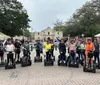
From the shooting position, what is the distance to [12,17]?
63094 mm

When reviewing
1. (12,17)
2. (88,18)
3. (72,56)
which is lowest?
(72,56)

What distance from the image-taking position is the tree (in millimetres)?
61000

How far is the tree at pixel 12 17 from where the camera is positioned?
2402 inches

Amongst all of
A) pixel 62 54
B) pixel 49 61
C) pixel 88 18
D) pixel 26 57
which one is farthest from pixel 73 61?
pixel 88 18

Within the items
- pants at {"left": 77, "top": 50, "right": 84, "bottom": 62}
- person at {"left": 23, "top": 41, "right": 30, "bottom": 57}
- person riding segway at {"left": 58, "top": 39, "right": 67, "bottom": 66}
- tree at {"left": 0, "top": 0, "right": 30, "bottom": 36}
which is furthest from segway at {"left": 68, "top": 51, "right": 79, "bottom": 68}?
tree at {"left": 0, "top": 0, "right": 30, "bottom": 36}

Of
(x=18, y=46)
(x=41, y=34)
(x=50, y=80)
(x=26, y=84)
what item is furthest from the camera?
(x=41, y=34)

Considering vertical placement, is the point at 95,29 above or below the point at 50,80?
above

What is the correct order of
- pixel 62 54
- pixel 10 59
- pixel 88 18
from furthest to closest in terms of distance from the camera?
pixel 88 18
pixel 62 54
pixel 10 59

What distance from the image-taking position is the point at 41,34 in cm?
15075

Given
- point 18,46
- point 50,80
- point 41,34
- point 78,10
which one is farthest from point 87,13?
point 41,34

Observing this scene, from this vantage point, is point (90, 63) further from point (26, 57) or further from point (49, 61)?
point (26, 57)

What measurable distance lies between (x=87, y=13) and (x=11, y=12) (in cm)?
2055

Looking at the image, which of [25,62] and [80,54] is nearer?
[25,62]

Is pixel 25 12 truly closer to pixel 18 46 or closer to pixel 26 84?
pixel 18 46
